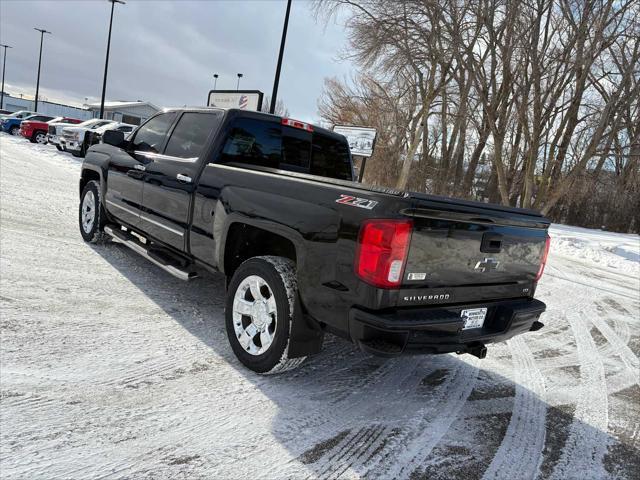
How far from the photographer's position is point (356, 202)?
9.06ft

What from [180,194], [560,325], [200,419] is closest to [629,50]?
[560,325]

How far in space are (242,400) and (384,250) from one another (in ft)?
4.43

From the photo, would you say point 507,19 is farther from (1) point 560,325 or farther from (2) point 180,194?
(2) point 180,194

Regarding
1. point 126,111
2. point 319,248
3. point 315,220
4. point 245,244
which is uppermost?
point 126,111

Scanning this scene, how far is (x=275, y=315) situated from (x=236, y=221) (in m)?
0.83

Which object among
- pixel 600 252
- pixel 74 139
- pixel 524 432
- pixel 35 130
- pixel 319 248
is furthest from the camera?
pixel 35 130

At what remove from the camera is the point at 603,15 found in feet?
56.3

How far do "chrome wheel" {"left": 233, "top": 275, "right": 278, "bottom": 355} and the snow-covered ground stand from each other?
0.76 feet

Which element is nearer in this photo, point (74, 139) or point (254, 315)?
point (254, 315)

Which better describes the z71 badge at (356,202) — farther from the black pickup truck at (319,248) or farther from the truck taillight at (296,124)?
the truck taillight at (296,124)

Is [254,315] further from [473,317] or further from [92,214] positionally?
[92,214]

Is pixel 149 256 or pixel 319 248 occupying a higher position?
pixel 319 248

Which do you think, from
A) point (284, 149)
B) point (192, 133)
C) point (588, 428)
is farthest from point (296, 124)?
point (588, 428)

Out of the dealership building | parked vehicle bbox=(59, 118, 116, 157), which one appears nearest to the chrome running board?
parked vehicle bbox=(59, 118, 116, 157)
